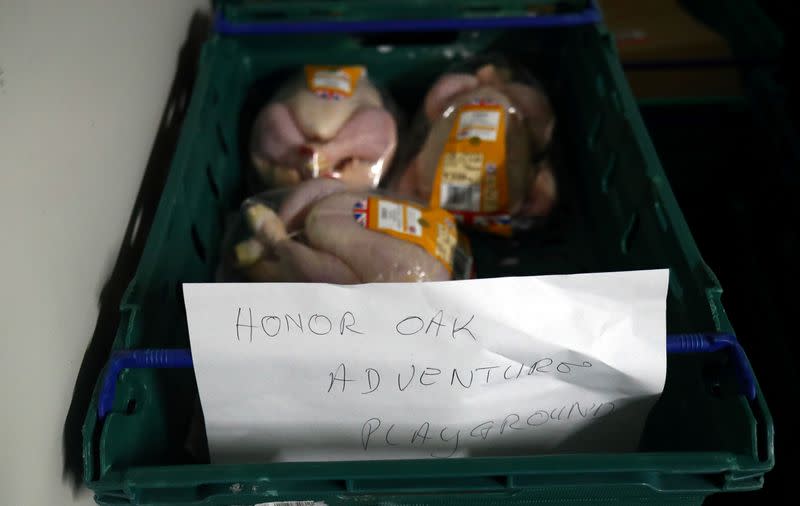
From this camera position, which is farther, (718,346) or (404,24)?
(404,24)

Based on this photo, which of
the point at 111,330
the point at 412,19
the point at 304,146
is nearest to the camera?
the point at 111,330

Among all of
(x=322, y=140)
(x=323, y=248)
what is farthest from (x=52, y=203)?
(x=322, y=140)

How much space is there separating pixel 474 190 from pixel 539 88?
0.67 feet

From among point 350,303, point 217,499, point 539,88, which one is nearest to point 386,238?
point 350,303

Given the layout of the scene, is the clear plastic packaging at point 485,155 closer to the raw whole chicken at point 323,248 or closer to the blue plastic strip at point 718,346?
the raw whole chicken at point 323,248

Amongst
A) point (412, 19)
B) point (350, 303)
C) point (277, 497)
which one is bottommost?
point (277, 497)

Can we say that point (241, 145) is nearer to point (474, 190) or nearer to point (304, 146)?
point (304, 146)

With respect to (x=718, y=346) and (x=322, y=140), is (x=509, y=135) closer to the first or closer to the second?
(x=322, y=140)

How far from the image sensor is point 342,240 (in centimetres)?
67

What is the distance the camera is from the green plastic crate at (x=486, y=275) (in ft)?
1.56

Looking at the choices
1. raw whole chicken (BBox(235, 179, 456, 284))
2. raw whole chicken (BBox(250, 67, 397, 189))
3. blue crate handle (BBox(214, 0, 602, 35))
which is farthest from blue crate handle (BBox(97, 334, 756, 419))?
blue crate handle (BBox(214, 0, 602, 35))

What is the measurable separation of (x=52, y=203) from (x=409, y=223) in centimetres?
32

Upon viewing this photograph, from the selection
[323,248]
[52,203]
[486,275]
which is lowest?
[486,275]

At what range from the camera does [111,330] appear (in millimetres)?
616
